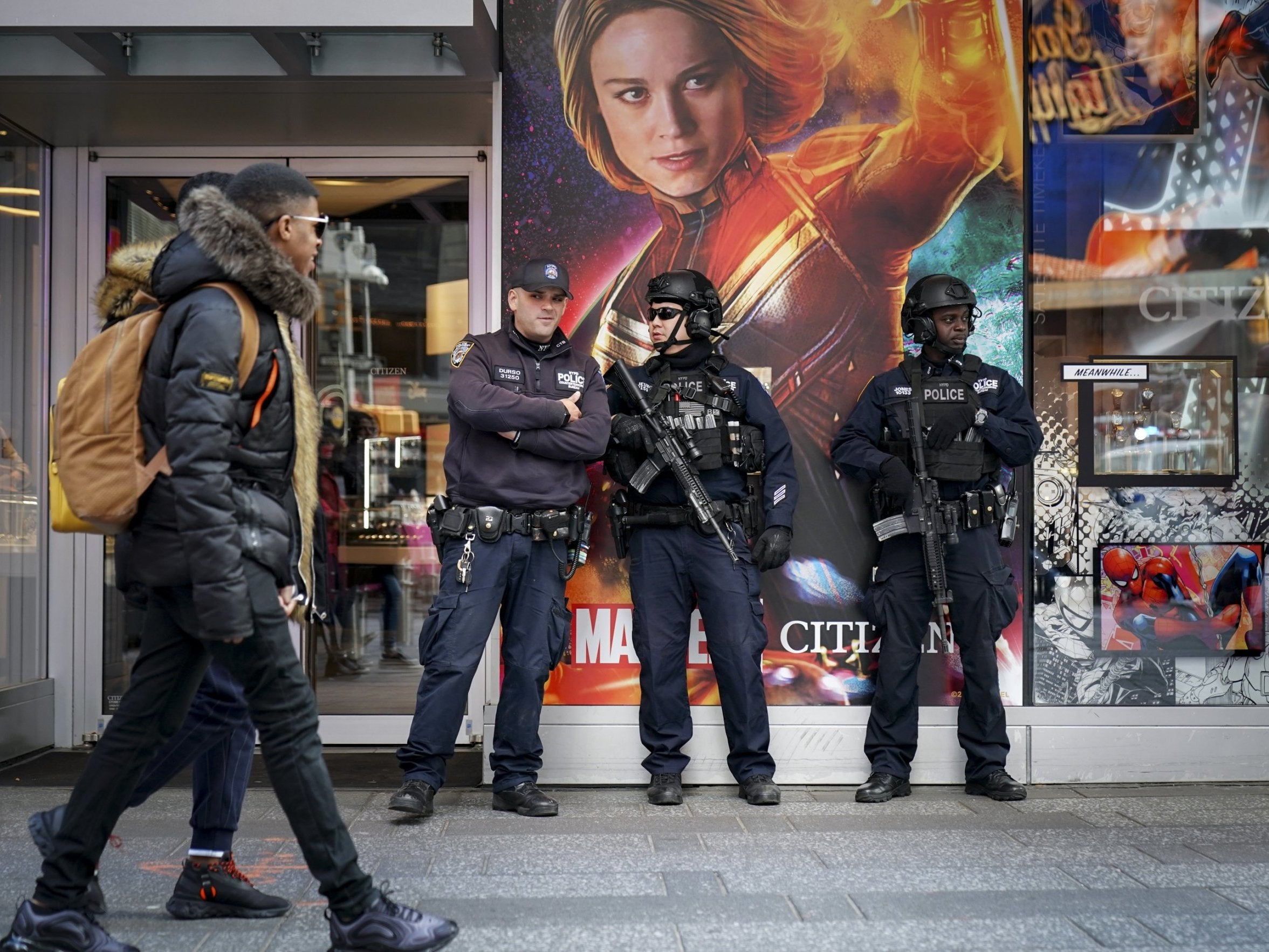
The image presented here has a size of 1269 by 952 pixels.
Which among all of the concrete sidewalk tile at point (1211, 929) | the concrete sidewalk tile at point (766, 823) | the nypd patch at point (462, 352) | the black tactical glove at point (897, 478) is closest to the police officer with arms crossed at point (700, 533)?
the concrete sidewalk tile at point (766, 823)

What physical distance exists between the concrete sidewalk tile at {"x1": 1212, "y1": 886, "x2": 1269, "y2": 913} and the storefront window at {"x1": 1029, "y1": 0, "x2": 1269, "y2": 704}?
173 centimetres

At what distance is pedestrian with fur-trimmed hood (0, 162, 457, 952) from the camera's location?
117 inches

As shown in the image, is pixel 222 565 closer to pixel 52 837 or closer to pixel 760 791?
pixel 52 837

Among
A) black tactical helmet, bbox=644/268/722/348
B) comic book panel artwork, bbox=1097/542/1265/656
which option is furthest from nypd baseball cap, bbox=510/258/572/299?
comic book panel artwork, bbox=1097/542/1265/656

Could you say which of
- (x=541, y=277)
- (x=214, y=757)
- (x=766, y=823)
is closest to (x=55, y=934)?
(x=214, y=757)

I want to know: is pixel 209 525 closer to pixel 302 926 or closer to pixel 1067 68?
pixel 302 926

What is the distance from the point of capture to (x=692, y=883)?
379 cm

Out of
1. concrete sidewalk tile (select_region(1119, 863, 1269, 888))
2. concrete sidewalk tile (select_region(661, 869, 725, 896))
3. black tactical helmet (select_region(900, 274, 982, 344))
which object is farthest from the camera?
black tactical helmet (select_region(900, 274, 982, 344))

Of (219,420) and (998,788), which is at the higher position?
(219,420)

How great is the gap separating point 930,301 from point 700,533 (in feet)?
4.48

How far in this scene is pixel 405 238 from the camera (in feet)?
20.6

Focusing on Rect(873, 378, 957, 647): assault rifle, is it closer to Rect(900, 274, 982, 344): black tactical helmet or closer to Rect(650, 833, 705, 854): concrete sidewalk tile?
Rect(900, 274, 982, 344): black tactical helmet

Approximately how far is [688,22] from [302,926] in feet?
12.9

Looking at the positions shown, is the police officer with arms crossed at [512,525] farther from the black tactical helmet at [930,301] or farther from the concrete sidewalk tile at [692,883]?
the black tactical helmet at [930,301]
